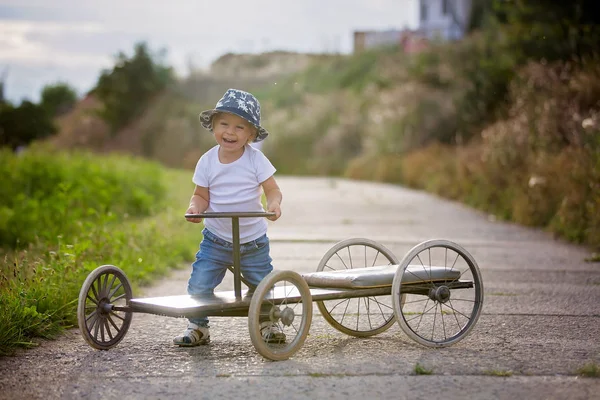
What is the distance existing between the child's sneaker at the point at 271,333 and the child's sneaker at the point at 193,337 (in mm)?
361

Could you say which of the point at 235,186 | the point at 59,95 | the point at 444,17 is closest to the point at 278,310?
the point at 235,186

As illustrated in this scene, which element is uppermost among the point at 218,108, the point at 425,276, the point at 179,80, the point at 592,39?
the point at 179,80

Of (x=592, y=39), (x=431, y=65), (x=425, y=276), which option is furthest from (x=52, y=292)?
(x=431, y=65)

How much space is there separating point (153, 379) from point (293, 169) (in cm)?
2965

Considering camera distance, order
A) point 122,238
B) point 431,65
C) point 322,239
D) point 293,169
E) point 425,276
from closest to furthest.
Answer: point 425,276 → point 122,238 → point 322,239 → point 431,65 → point 293,169

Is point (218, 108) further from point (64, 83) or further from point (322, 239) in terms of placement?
point (64, 83)

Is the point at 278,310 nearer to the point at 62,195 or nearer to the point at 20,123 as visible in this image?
the point at 62,195

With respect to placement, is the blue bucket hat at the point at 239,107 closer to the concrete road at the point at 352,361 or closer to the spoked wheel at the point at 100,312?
the spoked wheel at the point at 100,312

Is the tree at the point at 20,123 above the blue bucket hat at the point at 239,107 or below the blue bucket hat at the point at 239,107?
above

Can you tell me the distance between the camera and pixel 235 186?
5.26m

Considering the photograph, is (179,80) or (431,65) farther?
(179,80)

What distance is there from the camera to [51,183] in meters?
15.6

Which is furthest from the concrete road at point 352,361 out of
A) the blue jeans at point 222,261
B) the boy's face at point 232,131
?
the boy's face at point 232,131

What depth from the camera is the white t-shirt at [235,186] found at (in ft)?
17.1
